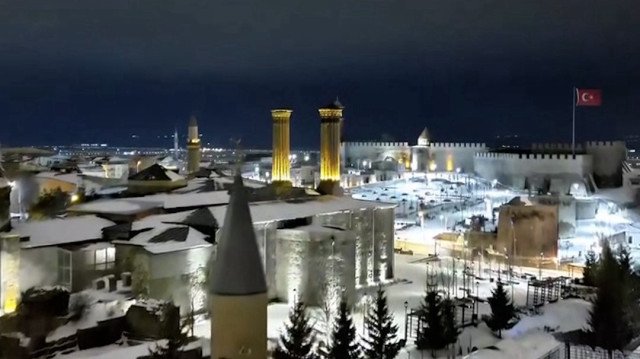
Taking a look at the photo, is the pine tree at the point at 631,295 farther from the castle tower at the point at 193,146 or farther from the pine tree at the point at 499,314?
the castle tower at the point at 193,146

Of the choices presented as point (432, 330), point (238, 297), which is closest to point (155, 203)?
point (432, 330)

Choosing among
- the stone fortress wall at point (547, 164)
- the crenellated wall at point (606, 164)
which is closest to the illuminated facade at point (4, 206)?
the stone fortress wall at point (547, 164)

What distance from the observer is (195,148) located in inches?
1313

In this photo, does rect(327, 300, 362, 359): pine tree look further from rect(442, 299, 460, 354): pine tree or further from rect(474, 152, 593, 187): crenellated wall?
rect(474, 152, 593, 187): crenellated wall

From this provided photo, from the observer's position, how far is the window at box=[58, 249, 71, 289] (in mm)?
14977

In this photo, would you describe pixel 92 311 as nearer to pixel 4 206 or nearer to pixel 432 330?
pixel 4 206

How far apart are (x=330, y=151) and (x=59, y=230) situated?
410 inches

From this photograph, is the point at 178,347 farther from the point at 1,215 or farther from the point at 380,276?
the point at 380,276

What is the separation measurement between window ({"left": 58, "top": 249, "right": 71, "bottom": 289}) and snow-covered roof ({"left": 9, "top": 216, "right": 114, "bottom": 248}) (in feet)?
0.85

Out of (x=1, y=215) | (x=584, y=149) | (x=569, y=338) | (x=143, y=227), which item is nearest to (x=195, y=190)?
(x=143, y=227)

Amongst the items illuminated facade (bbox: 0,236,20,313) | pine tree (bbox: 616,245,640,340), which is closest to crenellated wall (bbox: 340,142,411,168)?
pine tree (bbox: 616,245,640,340)

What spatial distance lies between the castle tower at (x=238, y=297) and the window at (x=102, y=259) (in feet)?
27.4

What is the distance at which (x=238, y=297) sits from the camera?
7766 millimetres

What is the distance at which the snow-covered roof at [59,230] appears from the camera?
1495 centimetres
